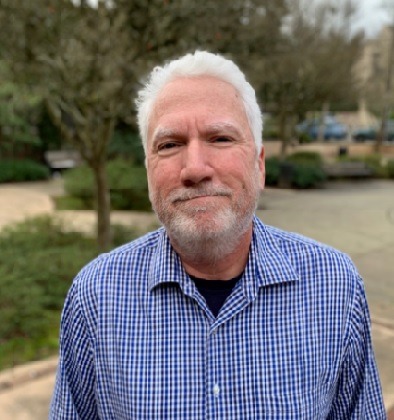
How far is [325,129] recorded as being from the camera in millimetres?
13484

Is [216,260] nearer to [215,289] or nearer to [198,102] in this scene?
[215,289]

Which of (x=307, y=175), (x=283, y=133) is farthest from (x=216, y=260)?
(x=307, y=175)

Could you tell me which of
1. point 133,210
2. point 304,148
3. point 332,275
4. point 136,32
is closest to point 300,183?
point 304,148

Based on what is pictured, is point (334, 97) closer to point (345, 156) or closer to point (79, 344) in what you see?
point (345, 156)

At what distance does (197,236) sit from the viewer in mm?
1229

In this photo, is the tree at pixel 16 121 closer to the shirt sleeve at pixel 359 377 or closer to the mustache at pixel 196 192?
the mustache at pixel 196 192

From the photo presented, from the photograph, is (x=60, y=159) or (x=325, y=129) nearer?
(x=325, y=129)

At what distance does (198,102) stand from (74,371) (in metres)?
0.78

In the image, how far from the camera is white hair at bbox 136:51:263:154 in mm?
1272

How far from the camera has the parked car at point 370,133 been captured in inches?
528

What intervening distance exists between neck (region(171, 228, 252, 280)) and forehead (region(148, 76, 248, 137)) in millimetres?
305

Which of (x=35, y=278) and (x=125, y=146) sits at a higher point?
(x=125, y=146)

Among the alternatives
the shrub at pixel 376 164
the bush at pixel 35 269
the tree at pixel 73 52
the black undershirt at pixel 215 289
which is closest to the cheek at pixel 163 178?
the black undershirt at pixel 215 289

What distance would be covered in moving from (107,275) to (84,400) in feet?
1.15
